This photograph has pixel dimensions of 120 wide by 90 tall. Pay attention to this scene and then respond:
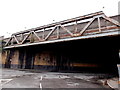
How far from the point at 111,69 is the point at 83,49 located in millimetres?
6340

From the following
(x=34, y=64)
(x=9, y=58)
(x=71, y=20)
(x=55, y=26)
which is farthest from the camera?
(x=9, y=58)

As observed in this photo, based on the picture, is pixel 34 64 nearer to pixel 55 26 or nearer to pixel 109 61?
pixel 55 26

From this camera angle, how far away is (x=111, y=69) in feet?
59.5

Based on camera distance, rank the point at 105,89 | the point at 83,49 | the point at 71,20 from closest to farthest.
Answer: the point at 105,89 → the point at 71,20 → the point at 83,49

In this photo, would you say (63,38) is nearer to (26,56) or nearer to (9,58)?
(26,56)

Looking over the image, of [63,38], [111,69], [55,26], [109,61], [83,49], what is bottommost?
[111,69]

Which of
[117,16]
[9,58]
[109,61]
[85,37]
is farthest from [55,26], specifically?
[9,58]

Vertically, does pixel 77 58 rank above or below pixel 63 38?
below

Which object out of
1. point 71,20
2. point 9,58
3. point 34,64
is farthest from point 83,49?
point 9,58

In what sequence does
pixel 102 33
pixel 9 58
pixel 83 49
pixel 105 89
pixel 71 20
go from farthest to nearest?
1. pixel 9 58
2. pixel 83 49
3. pixel 71 20
4. pixel 102 33
5. pixel 105 89

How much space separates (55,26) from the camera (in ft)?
43.2

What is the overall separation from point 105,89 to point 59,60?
41.5ft

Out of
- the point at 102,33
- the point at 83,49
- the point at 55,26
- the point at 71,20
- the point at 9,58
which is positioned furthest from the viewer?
the point at 9,58

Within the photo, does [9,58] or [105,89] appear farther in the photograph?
[9,58]
